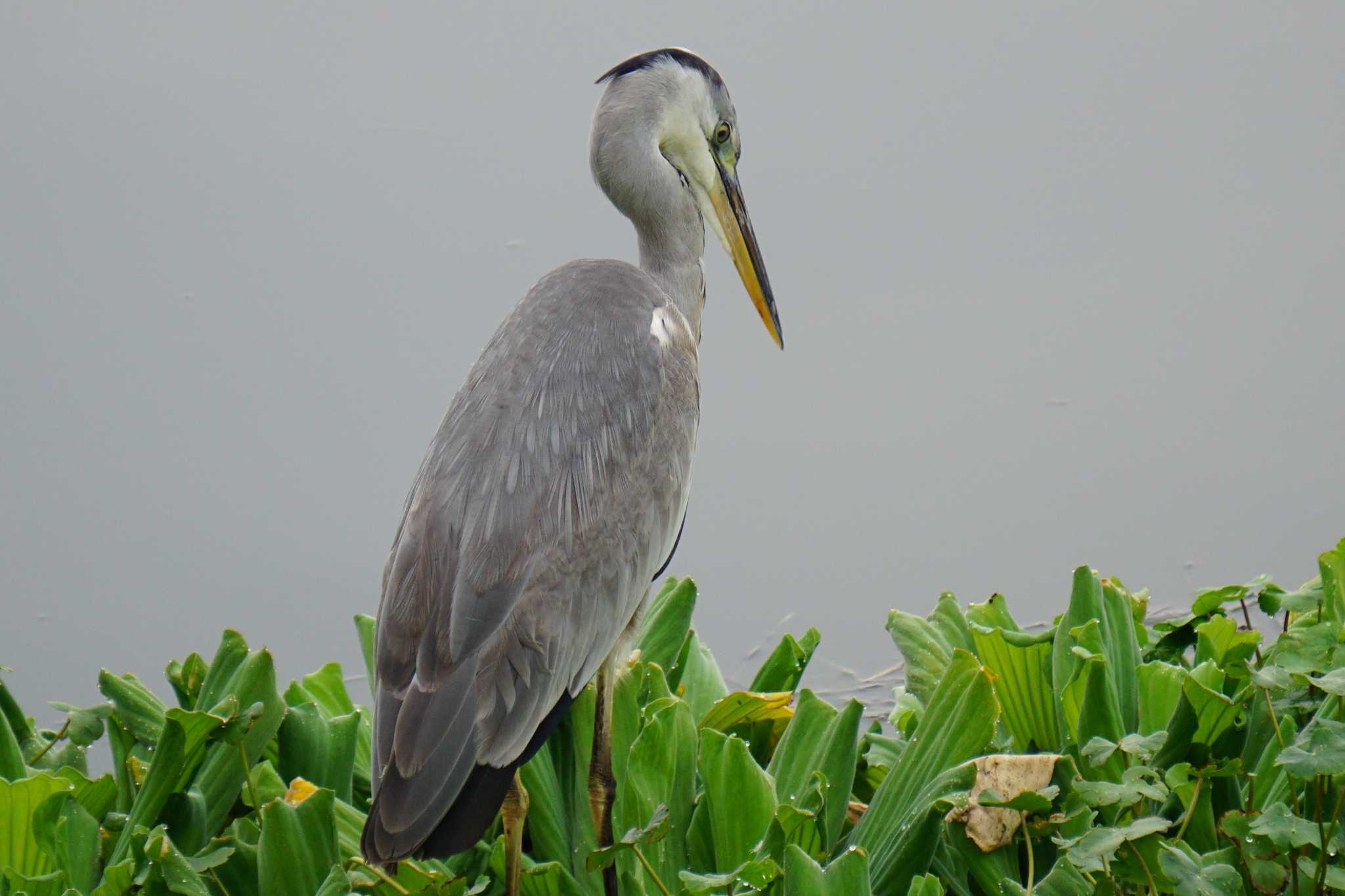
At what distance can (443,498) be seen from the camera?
186cm

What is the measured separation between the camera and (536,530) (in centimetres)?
184

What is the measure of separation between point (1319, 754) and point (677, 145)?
61.8 inches

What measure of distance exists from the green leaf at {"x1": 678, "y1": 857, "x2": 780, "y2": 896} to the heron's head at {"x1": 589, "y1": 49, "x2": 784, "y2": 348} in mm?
1274

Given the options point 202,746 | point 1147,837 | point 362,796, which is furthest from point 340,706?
point 1147,837

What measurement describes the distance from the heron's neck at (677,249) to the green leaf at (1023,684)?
Answer: 2.70 ft

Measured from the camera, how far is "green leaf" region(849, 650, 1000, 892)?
68.0 inches

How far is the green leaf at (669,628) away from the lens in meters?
2.31

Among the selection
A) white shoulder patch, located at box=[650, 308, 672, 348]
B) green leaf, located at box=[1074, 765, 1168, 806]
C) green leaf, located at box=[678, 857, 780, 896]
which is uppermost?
white shoulder patch, located at box=[650, 308, 672, 348]

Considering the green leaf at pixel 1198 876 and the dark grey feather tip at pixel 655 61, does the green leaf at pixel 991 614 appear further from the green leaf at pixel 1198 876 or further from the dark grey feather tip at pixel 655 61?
the dark grey feather tip at pixel 655 61

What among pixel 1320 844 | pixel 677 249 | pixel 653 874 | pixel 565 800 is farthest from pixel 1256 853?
pixel 677 249

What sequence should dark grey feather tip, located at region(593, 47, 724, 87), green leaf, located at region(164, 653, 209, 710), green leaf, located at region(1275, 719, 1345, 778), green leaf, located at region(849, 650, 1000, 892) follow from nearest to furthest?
green leaf, located at region(1275, 719, 1345, 778), green leaf, located at region(849, 650, 1000, 892), green leaf, located at region(164, 653, 209, 710), dark grey feather tip, located at region(593, 47, 724, 87)

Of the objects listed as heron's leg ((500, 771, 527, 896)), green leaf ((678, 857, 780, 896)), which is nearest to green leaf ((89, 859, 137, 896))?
heron's leg ((500, 771, 527, 896))

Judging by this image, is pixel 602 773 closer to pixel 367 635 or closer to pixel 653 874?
pixel 653 874

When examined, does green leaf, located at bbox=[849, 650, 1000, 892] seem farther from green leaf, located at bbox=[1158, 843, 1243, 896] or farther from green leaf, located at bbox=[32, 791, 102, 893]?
green leaf, located at bbox=[32, 791, 102, 893]
